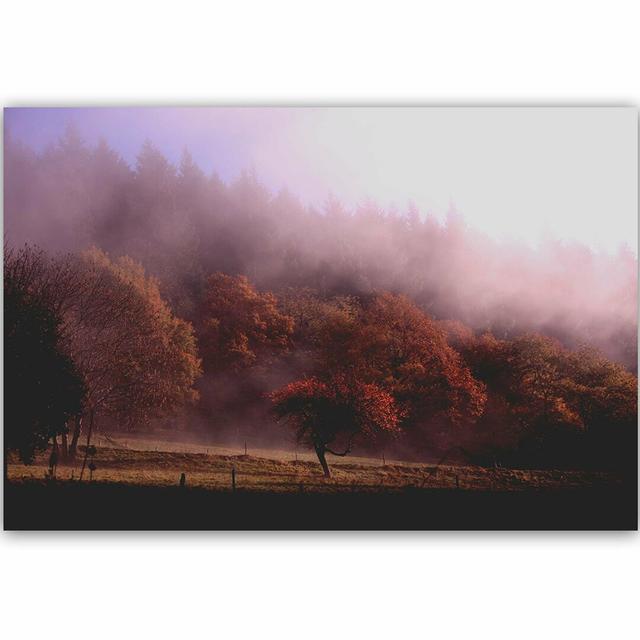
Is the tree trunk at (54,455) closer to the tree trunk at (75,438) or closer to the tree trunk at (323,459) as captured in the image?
the tree trunk at (75,438)

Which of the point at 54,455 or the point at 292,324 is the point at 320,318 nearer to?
the point at 292,324

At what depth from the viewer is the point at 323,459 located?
6023 millimetres

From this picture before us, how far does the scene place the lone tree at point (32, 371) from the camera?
5898mm

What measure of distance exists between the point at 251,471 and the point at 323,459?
28.0 inches

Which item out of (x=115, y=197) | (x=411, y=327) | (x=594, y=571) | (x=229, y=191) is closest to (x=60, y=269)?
(x=115, y=197)

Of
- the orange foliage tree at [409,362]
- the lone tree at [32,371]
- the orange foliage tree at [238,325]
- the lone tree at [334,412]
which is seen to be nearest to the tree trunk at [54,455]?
the lone tree at [32,371]

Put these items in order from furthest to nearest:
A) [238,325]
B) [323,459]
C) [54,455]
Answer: [238,325] < [323,459] < [54,455]

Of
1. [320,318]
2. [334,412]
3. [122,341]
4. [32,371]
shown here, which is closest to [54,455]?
[32,371]

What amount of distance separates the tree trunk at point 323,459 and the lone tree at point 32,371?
2.36 meters

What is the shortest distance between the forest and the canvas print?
0.02 meters

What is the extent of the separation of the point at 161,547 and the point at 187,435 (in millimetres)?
1089

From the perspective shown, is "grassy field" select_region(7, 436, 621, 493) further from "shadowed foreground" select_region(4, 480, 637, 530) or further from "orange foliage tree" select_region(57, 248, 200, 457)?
"orange foliage tree" select_region(57, 248, 200, 457)

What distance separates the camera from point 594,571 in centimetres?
586

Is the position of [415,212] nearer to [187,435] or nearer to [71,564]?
[187,435]
